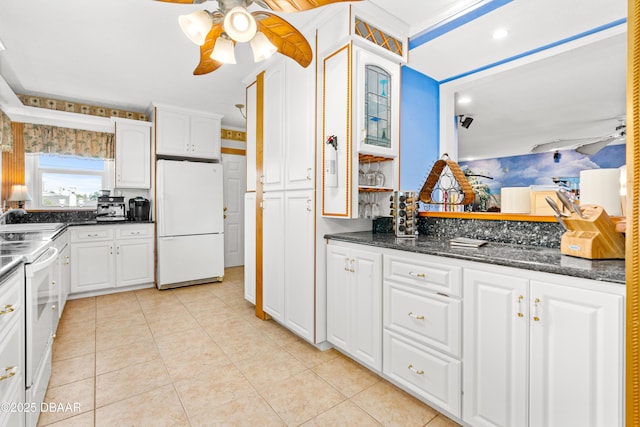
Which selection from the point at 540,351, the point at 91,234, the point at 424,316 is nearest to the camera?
the point at 540,351

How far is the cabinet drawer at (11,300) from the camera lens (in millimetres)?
1103

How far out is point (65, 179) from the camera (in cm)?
419

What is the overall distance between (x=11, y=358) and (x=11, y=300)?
23 centimetres

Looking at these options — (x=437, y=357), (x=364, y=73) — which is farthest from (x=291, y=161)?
(x=437, y=357)

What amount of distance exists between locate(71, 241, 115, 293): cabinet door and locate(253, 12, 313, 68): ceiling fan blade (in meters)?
3.56

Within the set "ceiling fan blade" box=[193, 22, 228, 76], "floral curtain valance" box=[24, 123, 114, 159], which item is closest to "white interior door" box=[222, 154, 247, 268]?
"floral curtain valance" box=[24, 123, 114, 159]

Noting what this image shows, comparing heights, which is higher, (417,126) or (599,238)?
(417,126)

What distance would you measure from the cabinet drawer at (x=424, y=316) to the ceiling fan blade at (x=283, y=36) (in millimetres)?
1538

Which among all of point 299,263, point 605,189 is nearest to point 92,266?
point 299,263

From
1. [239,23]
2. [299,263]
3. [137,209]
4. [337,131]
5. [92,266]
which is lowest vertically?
[92,266]

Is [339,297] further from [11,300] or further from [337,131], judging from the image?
[11,300]

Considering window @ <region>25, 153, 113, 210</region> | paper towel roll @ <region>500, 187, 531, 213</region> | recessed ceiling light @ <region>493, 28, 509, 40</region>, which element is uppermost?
recessed ceiling light @ <region>493, 28, 509, 40</region>

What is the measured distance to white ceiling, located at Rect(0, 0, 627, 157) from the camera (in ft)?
6.89

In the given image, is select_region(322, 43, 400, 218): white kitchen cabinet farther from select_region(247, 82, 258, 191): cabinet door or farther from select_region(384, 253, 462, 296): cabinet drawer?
select_region(247, 82, 258, 191): cabinet door
